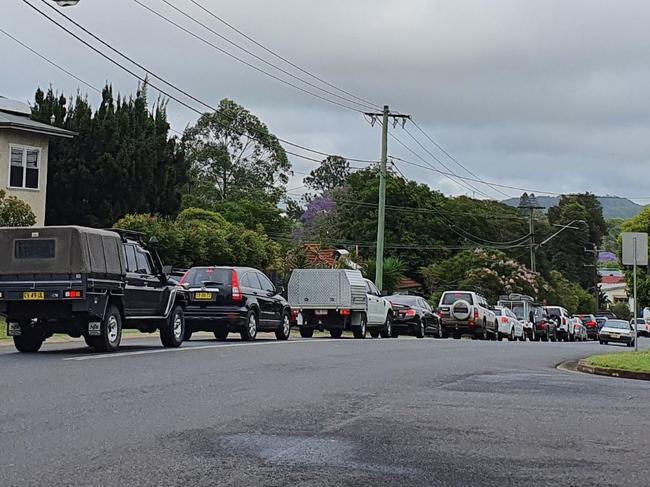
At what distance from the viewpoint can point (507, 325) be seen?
42.7 metres

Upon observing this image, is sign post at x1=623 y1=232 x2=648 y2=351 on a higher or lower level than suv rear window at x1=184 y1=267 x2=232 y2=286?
higher

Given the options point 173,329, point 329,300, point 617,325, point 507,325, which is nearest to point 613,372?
point 173,329

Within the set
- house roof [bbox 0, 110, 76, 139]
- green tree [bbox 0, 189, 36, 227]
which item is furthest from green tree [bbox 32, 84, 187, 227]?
green tree [bbox 0, 189, 36, 227]

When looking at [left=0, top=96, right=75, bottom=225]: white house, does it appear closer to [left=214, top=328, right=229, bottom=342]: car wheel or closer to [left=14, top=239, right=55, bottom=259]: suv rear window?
[left=214, top=328, right=229, bottom=342]: car wheel

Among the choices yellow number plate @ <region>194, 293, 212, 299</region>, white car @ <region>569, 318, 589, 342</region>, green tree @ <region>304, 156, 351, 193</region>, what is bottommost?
white car @ <region>569, 318, 589, 342</region>

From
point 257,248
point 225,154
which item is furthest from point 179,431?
point 225,154

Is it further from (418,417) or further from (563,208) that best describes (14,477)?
(563,208)

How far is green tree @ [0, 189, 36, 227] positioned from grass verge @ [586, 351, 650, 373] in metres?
20.4

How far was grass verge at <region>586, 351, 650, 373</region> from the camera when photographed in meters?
18.8

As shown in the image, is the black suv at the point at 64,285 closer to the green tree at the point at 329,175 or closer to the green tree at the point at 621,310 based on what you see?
the green tree at the point at 329,175

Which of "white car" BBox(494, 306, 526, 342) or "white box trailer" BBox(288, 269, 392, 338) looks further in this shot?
"white car" BBox(494, 306, 526, 342)

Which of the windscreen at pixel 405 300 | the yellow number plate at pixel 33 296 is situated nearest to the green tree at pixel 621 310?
the windscreen at pixel 405 300

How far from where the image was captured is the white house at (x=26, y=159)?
38250mm

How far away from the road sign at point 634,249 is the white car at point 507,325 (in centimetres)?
1678
